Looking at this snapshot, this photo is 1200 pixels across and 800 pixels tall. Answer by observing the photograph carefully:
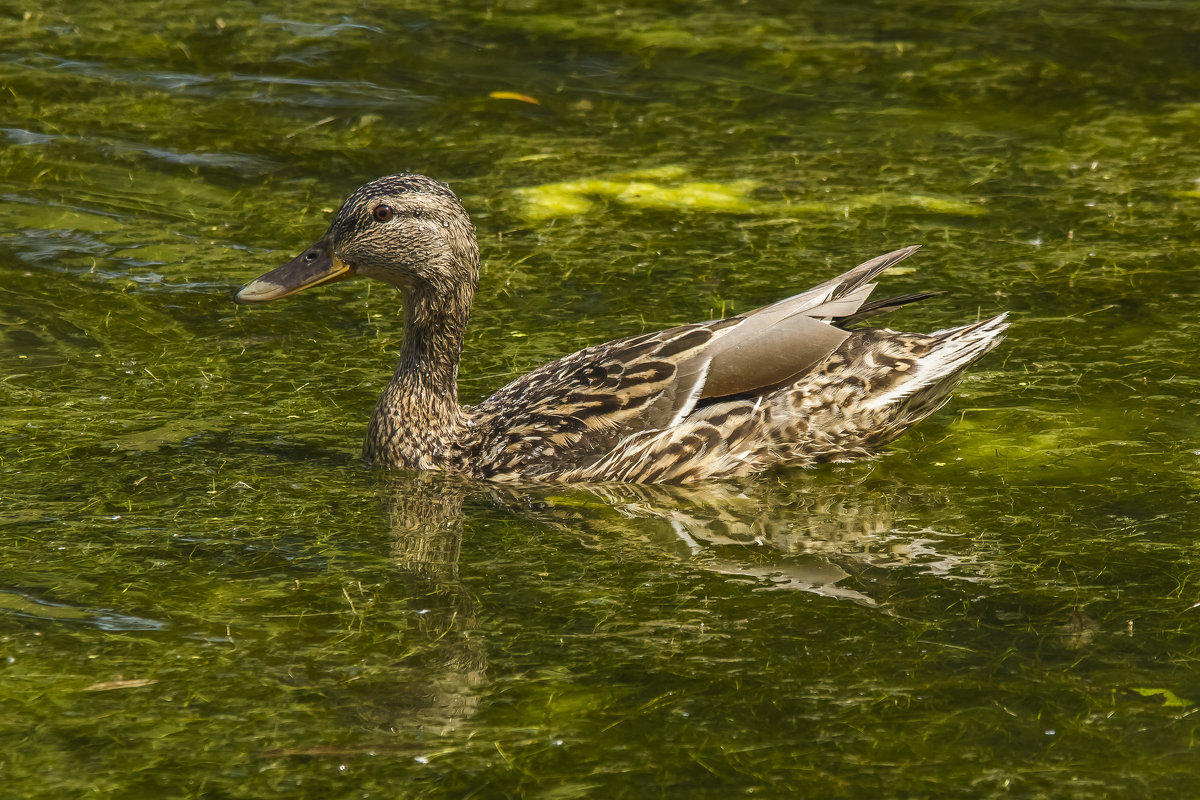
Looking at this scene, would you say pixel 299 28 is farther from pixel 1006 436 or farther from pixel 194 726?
pixel 194 726

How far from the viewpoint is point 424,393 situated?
20.7 feet

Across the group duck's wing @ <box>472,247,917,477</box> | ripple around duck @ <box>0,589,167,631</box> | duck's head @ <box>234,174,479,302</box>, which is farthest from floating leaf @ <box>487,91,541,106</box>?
ripple around duck @ <box>0,589,167,631</box>

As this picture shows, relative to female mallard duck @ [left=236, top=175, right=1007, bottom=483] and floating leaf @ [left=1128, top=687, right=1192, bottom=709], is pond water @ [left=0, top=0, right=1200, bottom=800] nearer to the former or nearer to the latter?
floating leaf @ [left=1128, top=687, right=1192, bottom=709]

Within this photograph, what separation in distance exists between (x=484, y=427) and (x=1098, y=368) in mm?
2644

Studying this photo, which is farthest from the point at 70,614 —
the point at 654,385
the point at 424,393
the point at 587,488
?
the point at 654,385

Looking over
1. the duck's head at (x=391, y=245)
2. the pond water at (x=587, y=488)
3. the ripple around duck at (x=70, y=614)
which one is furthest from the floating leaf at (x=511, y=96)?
the ripple around duck at (x=70, y=614)

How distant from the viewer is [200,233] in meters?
8.52

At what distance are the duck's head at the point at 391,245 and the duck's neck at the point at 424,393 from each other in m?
0.08

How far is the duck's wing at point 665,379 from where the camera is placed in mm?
6113

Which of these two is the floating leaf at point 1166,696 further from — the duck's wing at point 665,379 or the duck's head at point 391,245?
the duck's head at point 391,245

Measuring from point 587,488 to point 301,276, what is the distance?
1409 mm

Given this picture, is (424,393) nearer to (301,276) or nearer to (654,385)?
(301,276)

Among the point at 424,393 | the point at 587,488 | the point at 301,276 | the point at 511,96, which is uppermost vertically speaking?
the point at 511,96

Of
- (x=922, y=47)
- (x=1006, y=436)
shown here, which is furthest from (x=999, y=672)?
(x=922, y=47)
